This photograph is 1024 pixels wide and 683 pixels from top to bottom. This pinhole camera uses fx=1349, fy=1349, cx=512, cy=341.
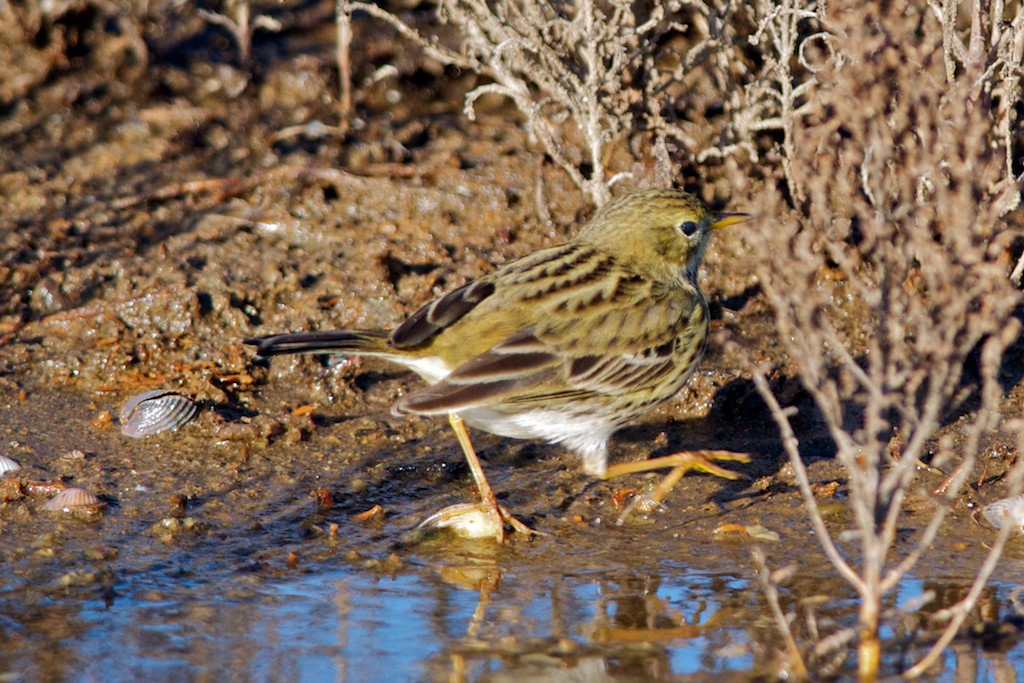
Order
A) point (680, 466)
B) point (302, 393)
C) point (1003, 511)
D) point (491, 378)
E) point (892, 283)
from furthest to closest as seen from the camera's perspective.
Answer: point (302, 393) < point (680, 466) < point (1003, 511) < point (491, 378) < point (892, 283)

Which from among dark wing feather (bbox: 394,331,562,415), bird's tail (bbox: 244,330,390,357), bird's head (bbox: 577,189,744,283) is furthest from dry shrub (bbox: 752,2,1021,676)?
bird's tail (bbox: 244,330,390,357)

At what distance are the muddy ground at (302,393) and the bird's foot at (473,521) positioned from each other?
73mm

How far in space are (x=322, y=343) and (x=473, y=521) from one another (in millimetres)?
1040

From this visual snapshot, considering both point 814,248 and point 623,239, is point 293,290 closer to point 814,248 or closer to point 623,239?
point 623,239

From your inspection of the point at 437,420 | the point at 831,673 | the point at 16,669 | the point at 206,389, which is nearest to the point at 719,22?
the point at 437,420

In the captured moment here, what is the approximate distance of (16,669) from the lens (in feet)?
16.0

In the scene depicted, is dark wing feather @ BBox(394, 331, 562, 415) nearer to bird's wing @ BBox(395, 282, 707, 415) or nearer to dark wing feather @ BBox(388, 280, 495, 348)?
bird's wing @ BBox(395, 282, 707, 415)

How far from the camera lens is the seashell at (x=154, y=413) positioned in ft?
22.5

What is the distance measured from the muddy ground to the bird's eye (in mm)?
665

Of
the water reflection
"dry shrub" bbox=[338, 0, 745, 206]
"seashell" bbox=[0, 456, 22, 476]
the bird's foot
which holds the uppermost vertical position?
"dry shrub" bbox=[338, 0, 745, 206]

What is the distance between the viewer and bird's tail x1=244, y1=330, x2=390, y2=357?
5.85 m

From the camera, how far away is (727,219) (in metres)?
6.72

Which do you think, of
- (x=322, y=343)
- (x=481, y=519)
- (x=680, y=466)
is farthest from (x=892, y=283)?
(x=322, y=343)

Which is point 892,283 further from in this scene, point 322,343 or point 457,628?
point 322,343
